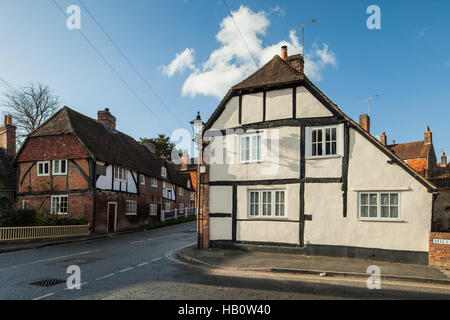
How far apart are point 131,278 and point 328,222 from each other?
7.44 m

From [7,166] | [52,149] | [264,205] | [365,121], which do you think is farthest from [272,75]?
[7,166]

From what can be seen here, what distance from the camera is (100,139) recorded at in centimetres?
2577

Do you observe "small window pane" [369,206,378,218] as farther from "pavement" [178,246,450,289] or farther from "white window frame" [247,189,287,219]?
"white window frame" [247,189,287,219]

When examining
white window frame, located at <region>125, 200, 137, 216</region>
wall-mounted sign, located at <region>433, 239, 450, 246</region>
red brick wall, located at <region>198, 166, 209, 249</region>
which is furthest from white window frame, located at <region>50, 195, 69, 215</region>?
wall-mounted sign, located at <region>433, 239, 450, 246</region>

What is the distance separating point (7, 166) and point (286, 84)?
26.7 m

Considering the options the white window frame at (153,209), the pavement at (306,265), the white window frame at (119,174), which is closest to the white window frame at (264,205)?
the pavement at (306,265)

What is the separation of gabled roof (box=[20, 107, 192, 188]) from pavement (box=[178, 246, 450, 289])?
13976 mm

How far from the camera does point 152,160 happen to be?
34.7 metres

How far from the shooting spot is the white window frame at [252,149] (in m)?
13.4

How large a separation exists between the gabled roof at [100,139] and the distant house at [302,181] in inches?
498

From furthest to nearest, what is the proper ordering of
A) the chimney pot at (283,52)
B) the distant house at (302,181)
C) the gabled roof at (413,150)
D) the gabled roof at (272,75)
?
1. the gabled roof at (413,150)
2. the chimney pot at (283,52)
3. the gabled roof at (272,75)
4. the distant house at (302,181)

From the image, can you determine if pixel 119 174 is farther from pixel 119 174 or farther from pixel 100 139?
pixel 100 139

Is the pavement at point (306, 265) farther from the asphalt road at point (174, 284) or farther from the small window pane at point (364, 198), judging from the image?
the small window pane at point (364, 198)

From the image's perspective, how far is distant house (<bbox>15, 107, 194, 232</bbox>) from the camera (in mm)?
22297
